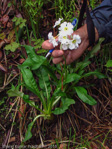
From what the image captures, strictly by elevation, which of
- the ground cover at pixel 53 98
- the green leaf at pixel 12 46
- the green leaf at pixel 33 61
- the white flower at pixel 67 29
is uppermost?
the green leaf at pixel 12 46

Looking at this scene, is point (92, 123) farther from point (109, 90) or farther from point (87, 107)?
point (109, 90)

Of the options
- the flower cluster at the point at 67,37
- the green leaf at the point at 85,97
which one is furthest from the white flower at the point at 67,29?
the green leaf at the point at 85,97

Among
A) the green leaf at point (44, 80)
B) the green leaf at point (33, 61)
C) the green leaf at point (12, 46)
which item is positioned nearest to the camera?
the green leaf at point (33, 61)

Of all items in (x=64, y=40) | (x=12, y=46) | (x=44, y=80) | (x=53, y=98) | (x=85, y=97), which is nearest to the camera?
(x=64, y=40)

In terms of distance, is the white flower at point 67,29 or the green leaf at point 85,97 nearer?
the white flower at point 67,29

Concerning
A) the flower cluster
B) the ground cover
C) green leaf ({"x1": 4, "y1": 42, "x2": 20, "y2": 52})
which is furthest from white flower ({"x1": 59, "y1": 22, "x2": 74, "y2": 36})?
green leaf ({"x1": 4, "y1": 42, "x2": 20, "y2": 52})

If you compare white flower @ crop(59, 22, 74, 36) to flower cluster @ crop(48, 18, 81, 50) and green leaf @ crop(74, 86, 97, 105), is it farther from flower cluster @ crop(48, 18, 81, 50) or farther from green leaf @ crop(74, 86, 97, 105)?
green leaf @ crop(74, 86, 97, 105)

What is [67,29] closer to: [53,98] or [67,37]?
[67,37]

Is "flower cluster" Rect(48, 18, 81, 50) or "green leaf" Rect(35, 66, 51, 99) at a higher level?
"flower cluster" Rect(48, 18, 81, 50)

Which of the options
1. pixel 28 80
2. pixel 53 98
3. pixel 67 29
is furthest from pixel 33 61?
pixel 67 29

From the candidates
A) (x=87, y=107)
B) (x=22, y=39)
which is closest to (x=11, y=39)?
(x=22, y=39)

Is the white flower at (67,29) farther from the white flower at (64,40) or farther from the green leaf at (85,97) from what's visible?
the green leaf at (85,97)

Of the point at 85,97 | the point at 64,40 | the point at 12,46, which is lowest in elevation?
the point at 85,97

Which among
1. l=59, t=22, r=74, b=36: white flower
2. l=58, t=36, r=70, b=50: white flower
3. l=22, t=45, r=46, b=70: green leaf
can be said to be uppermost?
l=59, t=22, r=74, b=36: white flower
